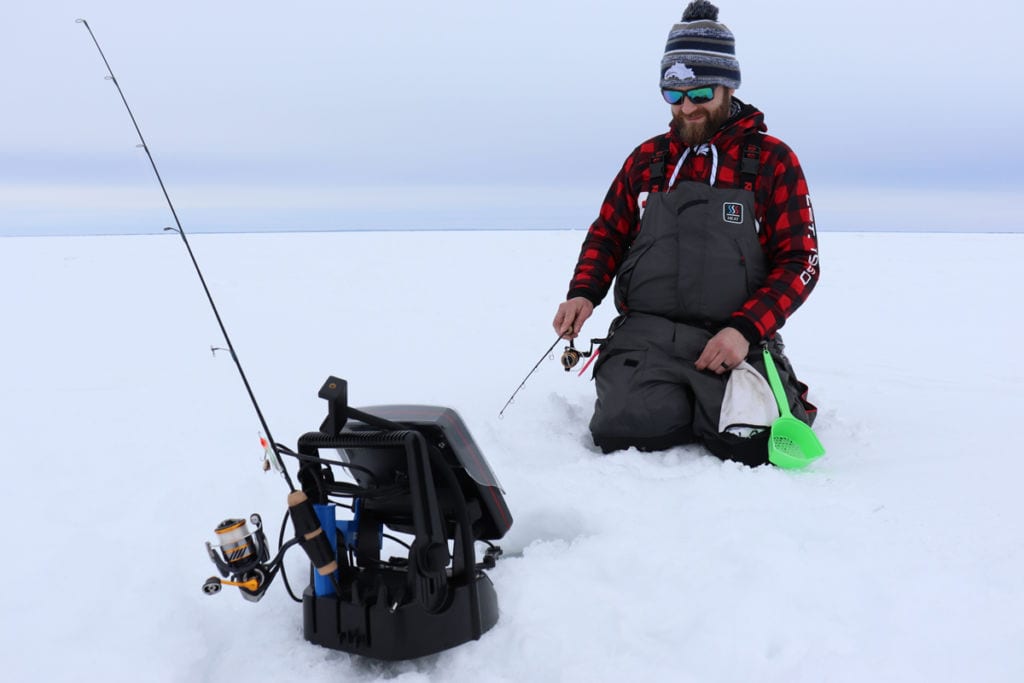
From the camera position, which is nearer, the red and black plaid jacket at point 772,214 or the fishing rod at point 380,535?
the fishing rod at point 380,535

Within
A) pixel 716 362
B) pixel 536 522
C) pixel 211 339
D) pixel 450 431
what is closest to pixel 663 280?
pixel 716 362

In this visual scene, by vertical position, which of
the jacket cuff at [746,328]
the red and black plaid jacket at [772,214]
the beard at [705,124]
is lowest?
the jacket cuff at [746,328]

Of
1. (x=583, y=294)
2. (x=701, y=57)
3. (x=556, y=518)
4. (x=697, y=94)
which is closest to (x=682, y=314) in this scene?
(x=583, y=294)

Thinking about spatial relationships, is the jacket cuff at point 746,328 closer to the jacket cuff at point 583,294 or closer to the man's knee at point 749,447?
the man's knee at point 749,447

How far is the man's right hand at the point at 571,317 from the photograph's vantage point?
3.26 m

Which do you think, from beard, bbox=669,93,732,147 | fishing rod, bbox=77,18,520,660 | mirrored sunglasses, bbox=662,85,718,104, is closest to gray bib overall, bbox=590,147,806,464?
beard, bbox=669,93,732,147

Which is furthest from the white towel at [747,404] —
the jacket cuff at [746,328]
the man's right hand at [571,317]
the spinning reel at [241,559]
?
the spinning reel at [241,559]

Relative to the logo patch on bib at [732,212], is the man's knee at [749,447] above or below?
below

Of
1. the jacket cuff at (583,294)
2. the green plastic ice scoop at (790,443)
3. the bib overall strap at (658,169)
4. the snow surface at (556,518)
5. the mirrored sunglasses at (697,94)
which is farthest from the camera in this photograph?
the jacket cuff at (583,294)

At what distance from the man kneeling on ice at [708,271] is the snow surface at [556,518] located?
18 cm

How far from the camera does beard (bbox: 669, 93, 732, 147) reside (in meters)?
3.12

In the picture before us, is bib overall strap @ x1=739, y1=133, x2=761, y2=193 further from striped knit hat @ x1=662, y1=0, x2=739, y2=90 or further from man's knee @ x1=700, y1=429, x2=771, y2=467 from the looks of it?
man's knee @ x1=700, y1=429, x2=771, y2=467

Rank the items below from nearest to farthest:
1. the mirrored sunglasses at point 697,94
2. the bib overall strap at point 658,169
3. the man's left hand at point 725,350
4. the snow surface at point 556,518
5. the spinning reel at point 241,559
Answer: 1. the spinning reel at point 241,559
2. the snow surface at point 556,518
3. the man's left hand at point 725,350
4. the mirrored sunglasses at point 697,94
5. the bib overall strap at point 658,169

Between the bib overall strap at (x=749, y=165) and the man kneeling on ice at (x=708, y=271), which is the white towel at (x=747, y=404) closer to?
the man kneeling on ice at (x=708, y=271)
